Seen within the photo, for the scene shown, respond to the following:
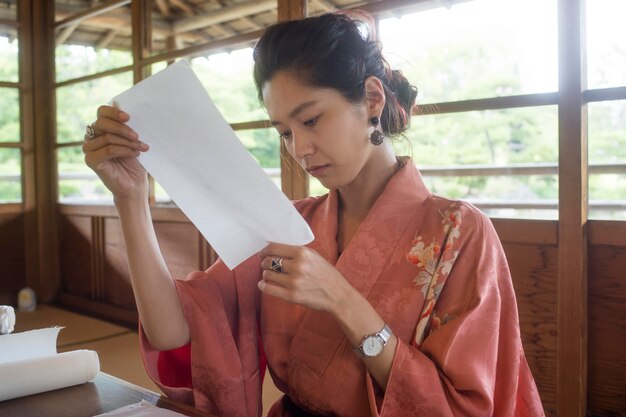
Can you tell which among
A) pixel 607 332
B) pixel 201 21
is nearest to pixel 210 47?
pixel 201 21

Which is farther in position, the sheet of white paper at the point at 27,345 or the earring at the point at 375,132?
the earring at the point at 375,132

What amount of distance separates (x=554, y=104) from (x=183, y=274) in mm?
2269

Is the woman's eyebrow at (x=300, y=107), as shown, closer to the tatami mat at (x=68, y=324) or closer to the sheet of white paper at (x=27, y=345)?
the sheet of white paper at (x=27, y=345)

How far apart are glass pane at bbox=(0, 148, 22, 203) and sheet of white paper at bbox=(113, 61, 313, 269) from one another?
412cm

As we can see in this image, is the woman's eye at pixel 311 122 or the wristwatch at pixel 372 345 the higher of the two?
the woman's eye at pixel 311 122

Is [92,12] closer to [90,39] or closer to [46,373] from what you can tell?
[90,39]

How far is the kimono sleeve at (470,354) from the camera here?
0.94 metres

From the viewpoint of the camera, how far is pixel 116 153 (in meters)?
0.96

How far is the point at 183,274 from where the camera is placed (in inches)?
137

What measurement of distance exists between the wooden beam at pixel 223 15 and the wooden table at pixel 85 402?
245cm

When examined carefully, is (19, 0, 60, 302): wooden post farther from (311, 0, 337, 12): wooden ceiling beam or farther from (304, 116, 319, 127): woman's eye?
(304, 116, 319, 127): woman's eye

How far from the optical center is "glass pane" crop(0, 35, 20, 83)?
14.8 feet

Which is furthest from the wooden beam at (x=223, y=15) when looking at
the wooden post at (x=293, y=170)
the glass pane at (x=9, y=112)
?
the glass pane at (x=9, y=112)

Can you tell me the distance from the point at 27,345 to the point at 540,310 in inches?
61.0
